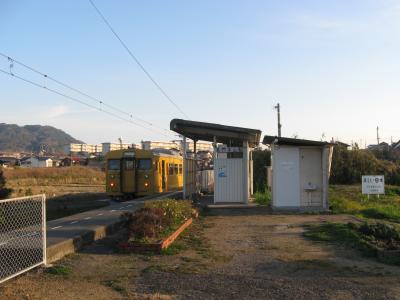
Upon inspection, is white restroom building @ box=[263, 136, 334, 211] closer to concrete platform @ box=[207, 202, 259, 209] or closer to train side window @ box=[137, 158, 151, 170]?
concrete platform @ box=[207, 202, 259, 209]

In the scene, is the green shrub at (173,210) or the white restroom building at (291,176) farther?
the white restroom building at (291,176)

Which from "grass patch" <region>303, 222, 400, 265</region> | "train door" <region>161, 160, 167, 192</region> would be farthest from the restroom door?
"train door" <region>161, 160, 167, 192</region>

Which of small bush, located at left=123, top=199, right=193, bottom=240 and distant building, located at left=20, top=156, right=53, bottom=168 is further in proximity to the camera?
distant building, located at left=20, top=156, right=53, bottom=168

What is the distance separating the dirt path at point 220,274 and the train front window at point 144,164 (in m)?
15.1

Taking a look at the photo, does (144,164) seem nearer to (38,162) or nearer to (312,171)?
(312,171)

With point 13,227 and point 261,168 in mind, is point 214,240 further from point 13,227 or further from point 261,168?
point 261,168

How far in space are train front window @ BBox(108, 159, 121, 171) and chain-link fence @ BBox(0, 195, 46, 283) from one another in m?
17.4

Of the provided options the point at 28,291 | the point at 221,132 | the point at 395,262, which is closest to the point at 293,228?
the point at 395,262

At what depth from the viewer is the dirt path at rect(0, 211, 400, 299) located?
7.09 meters

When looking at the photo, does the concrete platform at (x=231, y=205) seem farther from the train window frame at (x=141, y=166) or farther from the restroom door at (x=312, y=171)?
the train window frame at (x=141, y=166)

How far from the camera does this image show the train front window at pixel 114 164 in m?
27.5

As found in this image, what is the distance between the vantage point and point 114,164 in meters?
27.5

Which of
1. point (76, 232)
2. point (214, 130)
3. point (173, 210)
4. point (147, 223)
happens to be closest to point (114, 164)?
point (214, 130)

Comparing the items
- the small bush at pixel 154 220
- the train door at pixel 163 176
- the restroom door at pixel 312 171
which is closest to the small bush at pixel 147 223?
the small bush at pixel 154 220
